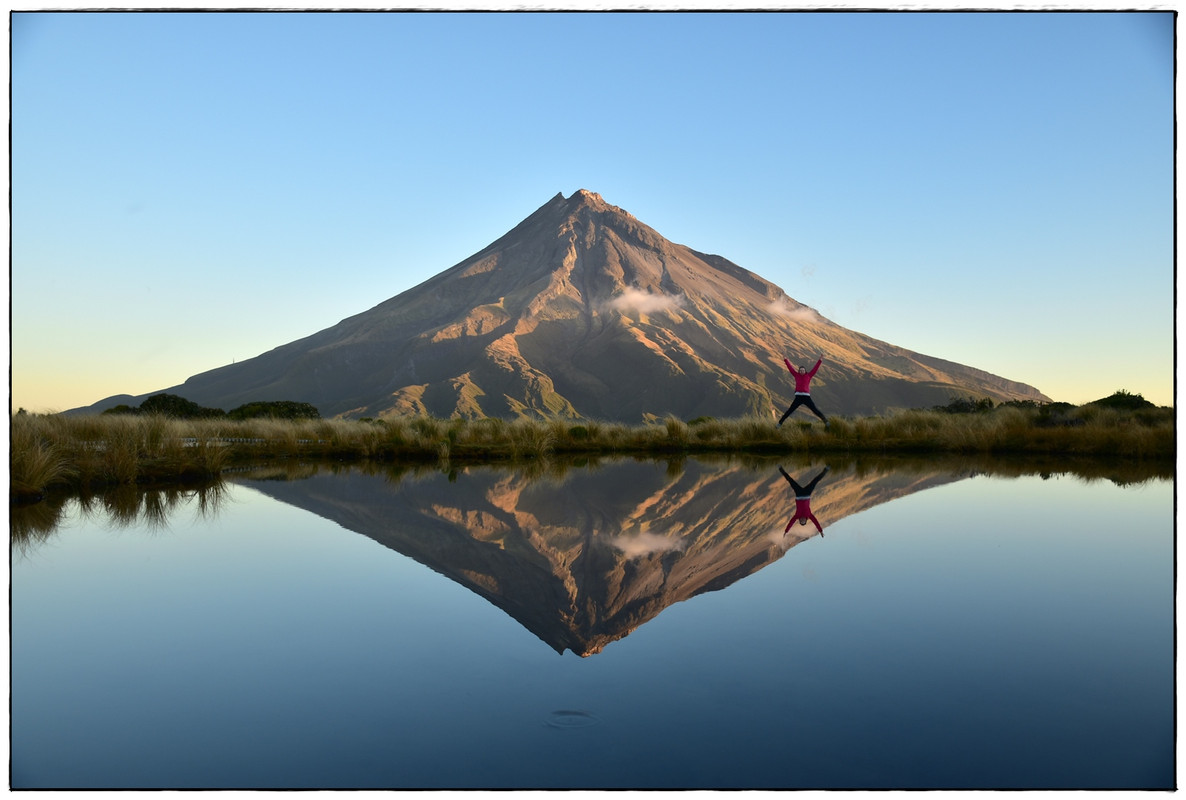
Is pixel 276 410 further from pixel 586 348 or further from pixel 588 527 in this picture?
pixel 586 348

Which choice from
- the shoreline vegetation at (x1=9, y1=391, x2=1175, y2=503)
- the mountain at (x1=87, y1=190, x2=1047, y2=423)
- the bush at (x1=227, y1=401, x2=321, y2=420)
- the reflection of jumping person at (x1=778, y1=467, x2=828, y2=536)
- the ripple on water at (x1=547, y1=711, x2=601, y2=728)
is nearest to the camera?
the ripple on water at (x1=547, y1=711, x2=601, y2=728)

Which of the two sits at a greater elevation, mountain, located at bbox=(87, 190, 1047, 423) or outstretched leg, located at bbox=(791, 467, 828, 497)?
mountain, located at bbox=(87, 190, 1047, 423)

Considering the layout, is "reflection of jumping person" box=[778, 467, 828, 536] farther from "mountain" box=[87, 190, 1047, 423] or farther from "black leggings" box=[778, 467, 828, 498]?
"mountain" box=[87, 190, 1047, 423]

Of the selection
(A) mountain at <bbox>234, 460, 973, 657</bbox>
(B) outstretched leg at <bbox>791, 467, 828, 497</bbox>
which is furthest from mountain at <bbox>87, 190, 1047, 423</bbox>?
(A) mountain at <bbox>234, 460, 973, 657</bbox>

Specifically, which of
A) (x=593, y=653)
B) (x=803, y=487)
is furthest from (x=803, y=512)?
(x=593, y=653)

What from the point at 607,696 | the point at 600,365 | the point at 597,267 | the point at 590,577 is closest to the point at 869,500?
the point at 590,577
